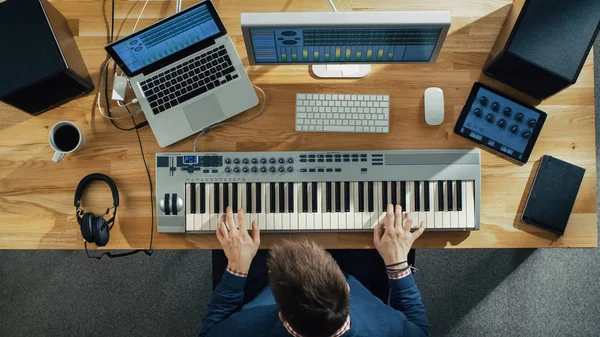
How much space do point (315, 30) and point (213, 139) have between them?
0.52 meters

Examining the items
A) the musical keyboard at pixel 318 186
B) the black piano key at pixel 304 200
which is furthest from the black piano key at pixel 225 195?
the black piano key at pixel 304 200

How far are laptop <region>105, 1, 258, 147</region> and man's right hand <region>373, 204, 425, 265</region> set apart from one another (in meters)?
0.56

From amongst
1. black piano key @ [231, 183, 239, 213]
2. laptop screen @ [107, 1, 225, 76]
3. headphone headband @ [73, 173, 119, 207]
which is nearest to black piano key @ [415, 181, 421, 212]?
black piano key @ [231, 183, 239, 213]

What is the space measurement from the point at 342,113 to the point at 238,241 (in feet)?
1.70

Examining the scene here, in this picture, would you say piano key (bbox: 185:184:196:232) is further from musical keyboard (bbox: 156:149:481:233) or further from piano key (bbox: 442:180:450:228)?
piano key (bbox: 442:180:450:228)

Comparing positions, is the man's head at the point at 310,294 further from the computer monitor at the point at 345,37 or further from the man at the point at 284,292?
the computer monitor at the point at 345,37

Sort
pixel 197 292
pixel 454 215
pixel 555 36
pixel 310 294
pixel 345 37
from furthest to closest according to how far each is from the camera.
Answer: pixel 197 292, pixel 454 215, pixel 555 36, pixel 345 37, pixel 310 294

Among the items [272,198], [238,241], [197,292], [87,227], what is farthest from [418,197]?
[197,292]

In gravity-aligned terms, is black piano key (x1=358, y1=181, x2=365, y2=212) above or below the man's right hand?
above

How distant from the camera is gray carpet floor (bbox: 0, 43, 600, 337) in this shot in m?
2.22

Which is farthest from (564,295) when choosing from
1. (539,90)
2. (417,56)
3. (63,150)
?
(63,150)

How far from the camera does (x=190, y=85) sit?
1.49m

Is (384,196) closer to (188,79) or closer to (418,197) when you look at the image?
(418,197)

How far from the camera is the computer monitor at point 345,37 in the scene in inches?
45.9
